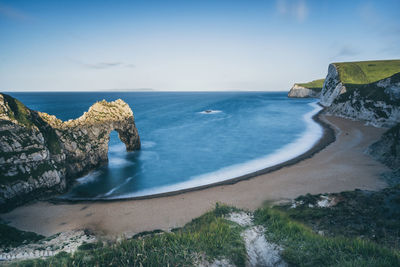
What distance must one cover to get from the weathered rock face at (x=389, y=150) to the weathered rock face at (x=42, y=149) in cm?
3004

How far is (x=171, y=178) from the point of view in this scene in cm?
2253

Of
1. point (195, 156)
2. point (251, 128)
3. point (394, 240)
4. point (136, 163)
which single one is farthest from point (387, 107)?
point (136, 163)

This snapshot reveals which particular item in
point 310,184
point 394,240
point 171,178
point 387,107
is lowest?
point 171,178

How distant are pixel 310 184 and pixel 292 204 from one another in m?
5.52

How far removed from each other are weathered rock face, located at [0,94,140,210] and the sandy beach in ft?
5.52

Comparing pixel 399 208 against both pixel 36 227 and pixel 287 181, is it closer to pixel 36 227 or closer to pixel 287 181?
pixel 287 181

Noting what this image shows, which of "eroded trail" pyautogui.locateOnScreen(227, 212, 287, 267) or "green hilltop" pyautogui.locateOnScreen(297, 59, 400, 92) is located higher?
"green hilltop" pyautogui.locateOnScreen(297, 59, 400, 92)

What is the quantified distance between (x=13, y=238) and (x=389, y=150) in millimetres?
30955

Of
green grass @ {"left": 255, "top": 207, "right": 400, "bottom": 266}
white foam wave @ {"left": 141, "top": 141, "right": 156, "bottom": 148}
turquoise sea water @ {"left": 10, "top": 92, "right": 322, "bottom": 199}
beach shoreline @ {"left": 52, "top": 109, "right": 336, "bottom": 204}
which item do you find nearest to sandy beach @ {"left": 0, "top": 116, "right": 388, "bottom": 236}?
beach shoreline @ {"left": 52, "top": 109, "right": 336, "bottom": 204}

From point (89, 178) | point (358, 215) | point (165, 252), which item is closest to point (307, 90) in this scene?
point (358, 215)

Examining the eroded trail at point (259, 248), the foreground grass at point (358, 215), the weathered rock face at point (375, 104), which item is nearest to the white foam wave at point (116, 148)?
the foreground grass at point (358, 215)

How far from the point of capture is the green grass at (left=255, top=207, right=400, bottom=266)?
570 centimetres

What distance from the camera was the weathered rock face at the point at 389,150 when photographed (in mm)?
18891

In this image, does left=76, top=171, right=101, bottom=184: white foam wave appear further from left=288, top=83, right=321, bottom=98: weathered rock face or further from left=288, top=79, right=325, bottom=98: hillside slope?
left=288, top=83, right=321, bottom=98: weathered rock face
